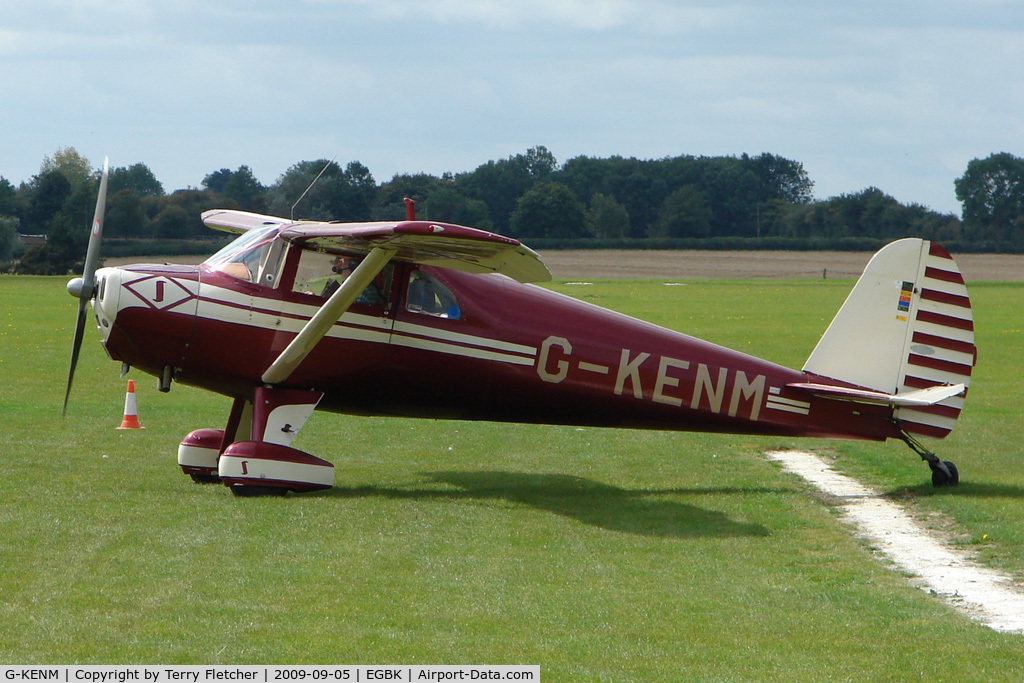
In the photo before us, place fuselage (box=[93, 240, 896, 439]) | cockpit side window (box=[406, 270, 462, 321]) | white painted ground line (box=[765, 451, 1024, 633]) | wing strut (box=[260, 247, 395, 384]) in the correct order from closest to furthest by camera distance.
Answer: white painted ground line (box=[765, 451, 1024, 633]) → wing strut (box=[260, 247, 395, 384]) → fuselage (box=[93, 240, 896, 439]) → cockpit side window (box=[406, 270, 462, 321])

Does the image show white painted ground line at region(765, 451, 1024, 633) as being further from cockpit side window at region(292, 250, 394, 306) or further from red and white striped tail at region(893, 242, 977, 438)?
cockpit side window at region(292, 250, 394, 306)

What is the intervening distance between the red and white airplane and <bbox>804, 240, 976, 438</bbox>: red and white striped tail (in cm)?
2

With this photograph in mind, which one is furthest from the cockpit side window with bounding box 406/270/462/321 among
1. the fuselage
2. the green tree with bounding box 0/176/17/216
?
the green tree with bounding box 0/176/17/216

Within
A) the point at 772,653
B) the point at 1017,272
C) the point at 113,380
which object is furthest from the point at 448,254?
the point at 1017,272

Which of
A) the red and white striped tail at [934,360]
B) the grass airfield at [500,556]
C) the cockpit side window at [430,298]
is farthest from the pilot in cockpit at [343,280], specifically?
the red and white striped tail at [934,360]

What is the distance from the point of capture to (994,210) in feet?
405

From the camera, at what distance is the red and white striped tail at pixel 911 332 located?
12305 millimetres

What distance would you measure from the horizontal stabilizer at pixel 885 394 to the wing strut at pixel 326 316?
16.0 feet

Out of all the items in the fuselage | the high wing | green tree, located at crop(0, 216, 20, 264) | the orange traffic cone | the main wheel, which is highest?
the high wing

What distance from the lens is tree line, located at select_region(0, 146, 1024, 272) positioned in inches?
2682

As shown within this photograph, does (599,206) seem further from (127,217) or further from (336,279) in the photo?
(336,279)

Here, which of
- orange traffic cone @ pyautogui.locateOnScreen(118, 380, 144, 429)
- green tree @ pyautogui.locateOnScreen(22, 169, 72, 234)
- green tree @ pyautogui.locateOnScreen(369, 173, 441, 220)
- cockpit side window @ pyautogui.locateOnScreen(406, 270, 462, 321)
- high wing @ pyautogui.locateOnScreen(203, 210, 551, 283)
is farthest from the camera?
green tree @ pyautogui.locateOnScreen(22, 169, 72, 234)

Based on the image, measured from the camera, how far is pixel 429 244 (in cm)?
1036

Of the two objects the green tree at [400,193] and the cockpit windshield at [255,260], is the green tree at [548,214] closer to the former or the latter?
the green tree at [400,193]
